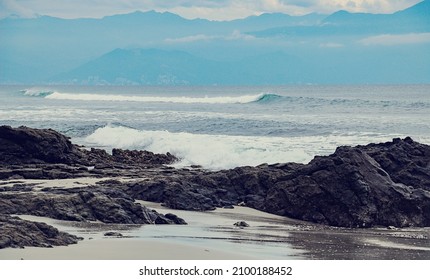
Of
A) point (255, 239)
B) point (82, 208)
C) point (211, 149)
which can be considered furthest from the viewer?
point (211, 149)

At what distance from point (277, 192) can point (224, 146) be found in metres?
11.4

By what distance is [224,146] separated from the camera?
2972 centimetres

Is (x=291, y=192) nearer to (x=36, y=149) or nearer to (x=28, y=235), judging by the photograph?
(x=28, y=235)

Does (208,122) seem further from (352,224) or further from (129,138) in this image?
(352,224)

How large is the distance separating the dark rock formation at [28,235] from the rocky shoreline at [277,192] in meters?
2.38

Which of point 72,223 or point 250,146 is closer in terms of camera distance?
point 72,223

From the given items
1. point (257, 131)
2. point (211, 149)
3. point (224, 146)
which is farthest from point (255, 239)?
point (257, 131)

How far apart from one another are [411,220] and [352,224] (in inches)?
49.0

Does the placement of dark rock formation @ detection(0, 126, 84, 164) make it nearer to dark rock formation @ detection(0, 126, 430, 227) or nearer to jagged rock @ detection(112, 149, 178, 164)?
dark rock formation @ detection(0, 126, 430, 227)

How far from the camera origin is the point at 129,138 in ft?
120

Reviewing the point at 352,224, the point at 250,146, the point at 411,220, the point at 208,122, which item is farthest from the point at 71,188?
the point at 208,122

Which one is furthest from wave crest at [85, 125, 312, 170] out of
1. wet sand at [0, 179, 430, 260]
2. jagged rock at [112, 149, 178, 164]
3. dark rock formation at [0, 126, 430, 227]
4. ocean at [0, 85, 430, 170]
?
wet sand at [0, 179, 430, 260]

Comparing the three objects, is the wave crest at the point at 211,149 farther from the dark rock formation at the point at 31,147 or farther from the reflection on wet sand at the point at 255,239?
the reflection on wet sand at the point at 255,239

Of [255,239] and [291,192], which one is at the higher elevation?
[291,192]
